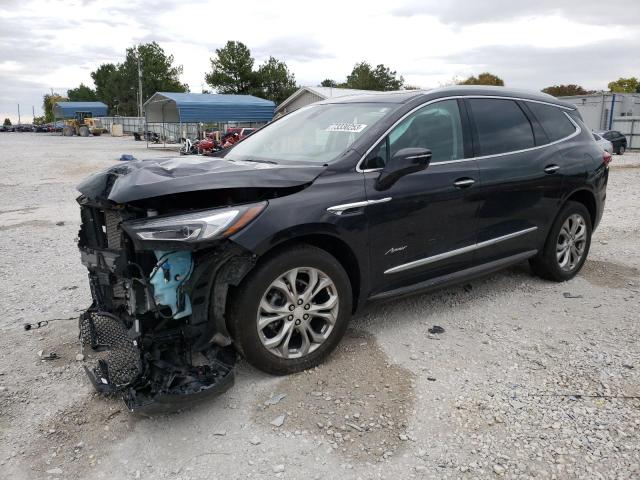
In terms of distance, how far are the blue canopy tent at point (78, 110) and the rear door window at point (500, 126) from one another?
65962 mm

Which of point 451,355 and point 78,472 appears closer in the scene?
point 78,472

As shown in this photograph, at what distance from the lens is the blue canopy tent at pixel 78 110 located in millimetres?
63156

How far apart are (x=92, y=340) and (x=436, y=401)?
2215 millimetres

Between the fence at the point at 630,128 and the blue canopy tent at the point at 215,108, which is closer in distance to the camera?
the blue canopy tent at the point at 215,108

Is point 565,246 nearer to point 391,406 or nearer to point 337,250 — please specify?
point 337,250

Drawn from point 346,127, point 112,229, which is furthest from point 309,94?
point 112,229

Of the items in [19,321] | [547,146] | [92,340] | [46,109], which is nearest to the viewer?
[92,340]

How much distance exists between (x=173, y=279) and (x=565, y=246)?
3827 millimetres

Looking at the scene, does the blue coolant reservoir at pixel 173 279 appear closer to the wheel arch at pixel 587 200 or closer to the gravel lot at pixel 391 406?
the gravel lot at pixel 391 406

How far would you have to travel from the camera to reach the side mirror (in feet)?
11.3

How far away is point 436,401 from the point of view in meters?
3.10

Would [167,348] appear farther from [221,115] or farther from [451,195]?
[221,115]

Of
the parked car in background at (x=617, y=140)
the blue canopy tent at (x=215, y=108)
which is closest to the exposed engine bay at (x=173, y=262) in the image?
the blue canopy tent at (x=215, y=108)

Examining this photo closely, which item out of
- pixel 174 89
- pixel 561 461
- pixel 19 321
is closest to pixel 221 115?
pixel 19 321
